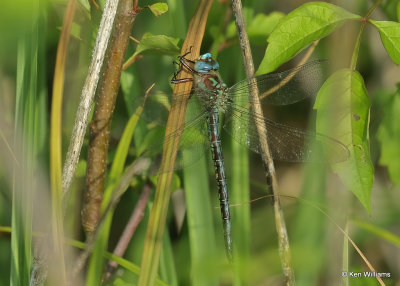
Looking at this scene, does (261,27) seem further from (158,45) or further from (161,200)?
(161,200)

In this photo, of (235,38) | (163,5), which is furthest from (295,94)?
(163,5)

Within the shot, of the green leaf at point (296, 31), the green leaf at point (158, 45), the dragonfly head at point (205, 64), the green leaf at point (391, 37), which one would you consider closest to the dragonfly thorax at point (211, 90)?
the dragonfly head at point (205, 64)

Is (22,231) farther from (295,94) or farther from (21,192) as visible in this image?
(295,94)

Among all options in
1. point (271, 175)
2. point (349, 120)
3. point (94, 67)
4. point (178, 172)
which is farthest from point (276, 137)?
point (94, 67)

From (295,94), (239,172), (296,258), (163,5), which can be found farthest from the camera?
(295,94)

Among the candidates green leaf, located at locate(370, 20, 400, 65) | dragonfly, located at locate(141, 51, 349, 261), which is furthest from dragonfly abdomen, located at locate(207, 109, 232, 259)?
green leaf, located at locate(370, 20, 400, 65)

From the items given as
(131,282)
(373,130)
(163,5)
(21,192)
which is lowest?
(131,282)

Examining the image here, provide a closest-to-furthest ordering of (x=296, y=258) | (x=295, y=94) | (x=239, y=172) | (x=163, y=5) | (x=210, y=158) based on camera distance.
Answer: (x=163, y=5), (x=296, y=258), (x=239, y=172), (x=295, y=94), (x=210, y=158)

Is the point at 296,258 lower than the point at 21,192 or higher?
lower

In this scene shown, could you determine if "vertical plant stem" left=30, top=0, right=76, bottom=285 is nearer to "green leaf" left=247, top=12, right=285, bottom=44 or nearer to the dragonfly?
the dragonfly
